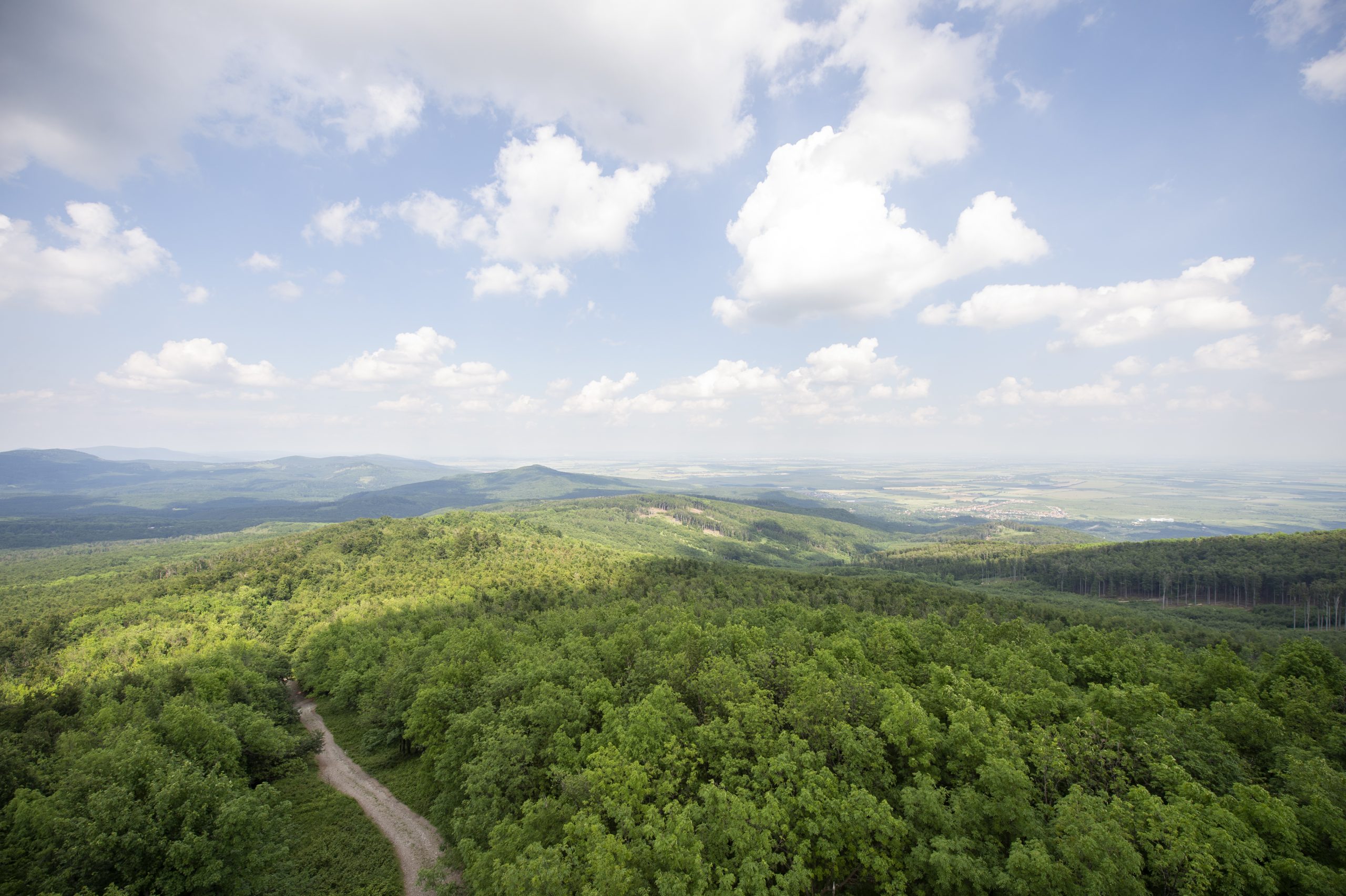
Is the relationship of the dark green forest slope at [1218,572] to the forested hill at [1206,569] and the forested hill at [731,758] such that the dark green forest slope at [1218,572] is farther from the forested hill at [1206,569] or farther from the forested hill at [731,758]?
the forested hill at [731,758]

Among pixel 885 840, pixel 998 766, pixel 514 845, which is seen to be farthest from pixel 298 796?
pixel 998 766

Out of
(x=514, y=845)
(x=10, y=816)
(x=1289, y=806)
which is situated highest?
(x=1289, y=806)

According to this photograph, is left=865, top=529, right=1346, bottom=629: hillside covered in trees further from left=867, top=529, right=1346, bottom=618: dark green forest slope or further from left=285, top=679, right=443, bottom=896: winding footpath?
left=285, top=679, right=443, bottom=896: winding footpath

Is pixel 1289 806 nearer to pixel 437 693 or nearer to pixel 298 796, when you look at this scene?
pixel 437 693

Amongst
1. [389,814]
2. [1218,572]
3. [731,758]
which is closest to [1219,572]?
[1218,572]

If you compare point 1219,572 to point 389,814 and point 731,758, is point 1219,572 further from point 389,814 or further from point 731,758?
point 389,814

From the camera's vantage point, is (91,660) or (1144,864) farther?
(91,660)

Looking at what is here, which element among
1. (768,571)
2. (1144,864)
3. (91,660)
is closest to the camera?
(1144,864)
